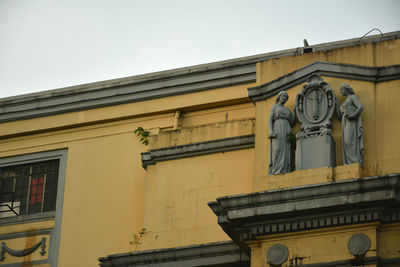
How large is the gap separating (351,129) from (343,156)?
0.56 meters

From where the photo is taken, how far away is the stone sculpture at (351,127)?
870 inches

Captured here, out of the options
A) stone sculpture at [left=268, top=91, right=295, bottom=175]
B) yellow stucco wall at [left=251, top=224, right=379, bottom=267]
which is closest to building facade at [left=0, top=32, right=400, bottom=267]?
yellow stucco wall at [left=251, top=224, right=379, bottom=267]

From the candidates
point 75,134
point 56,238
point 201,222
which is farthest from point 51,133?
point 201,222

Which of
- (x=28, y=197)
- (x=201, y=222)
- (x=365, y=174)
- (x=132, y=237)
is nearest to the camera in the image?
(x=365, y=174)

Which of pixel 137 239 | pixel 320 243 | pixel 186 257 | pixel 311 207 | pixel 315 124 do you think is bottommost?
pixel 320 243

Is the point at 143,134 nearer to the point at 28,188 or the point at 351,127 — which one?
the point at 28,188

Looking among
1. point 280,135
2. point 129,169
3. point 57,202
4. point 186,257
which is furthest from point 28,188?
point 280,135

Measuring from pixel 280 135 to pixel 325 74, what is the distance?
1638 millimetres

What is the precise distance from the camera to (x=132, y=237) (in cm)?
2634

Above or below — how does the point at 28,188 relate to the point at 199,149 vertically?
above

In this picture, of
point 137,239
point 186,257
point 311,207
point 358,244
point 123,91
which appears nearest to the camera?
point 358,244

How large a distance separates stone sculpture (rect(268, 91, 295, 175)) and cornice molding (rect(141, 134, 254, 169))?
5.66 ft

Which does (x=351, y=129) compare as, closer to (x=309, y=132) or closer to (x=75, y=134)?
(x=309, y=132)

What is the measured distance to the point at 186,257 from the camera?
78.6 ft
